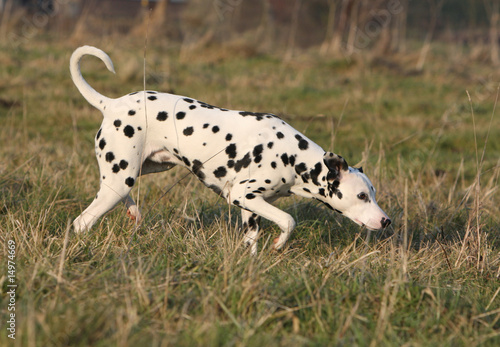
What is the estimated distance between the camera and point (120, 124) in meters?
4.62

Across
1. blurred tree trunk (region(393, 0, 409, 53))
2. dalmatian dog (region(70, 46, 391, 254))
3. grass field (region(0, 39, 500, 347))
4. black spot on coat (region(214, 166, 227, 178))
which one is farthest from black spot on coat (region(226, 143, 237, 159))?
blurred tree trunk (region(393, 0, 409, 53))

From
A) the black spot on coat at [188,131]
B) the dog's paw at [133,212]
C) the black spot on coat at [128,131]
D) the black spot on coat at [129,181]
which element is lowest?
the dog's paw at [133,212]

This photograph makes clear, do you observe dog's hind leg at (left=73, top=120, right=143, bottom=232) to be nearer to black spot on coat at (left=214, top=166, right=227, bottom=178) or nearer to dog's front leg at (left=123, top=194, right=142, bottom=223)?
dog's front leg at (left=123, top=194, right=142, bottom=223)

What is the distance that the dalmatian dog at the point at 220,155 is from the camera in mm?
4586

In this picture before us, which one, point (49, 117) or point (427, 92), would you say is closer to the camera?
point (49, 117)

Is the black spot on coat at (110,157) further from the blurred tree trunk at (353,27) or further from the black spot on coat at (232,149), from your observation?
the blurred tree trunk at (353,27)

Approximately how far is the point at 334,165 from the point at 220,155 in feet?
2.86

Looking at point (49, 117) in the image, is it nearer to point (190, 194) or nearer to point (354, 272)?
point (190, 194)

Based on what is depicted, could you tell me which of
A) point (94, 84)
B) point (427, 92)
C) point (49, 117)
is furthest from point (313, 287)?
point (427, 92)

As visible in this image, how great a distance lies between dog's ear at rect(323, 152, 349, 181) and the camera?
14.4ft

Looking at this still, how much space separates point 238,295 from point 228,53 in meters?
12.7

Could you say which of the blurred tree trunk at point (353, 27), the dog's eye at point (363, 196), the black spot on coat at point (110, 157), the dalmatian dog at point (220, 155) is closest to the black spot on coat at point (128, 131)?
the dalmatian dog at point (220, 155)

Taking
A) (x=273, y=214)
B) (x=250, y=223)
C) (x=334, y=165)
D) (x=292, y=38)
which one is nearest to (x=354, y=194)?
(x=334, y=165)

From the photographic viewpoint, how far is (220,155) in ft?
15.3
